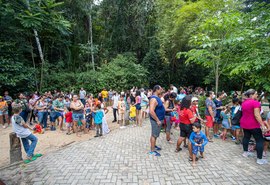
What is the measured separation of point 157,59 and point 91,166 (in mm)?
16944

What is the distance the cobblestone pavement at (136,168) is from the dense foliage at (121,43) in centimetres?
351

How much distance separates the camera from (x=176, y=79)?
829 inches

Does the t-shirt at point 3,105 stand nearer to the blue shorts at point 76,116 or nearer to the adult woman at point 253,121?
the blue shorts at point 76,116

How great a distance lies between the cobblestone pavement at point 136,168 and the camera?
138 inches

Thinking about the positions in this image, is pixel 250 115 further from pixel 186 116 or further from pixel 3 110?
pixel 3 110

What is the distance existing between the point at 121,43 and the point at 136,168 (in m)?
18.4

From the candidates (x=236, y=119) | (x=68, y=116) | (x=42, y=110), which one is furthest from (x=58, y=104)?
(x=236, y=119)

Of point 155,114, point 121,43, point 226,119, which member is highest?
point 121,43

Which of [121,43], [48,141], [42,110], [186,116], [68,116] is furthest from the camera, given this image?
[121,43]

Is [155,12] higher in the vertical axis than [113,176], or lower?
higher

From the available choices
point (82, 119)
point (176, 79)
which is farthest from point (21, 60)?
point (176, 79)

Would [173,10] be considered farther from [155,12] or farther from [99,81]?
[99,81]

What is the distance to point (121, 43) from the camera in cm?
2030

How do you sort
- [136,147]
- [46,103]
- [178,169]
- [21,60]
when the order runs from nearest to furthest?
[178,169]
[136,147]
[46,103]
[21,60]
